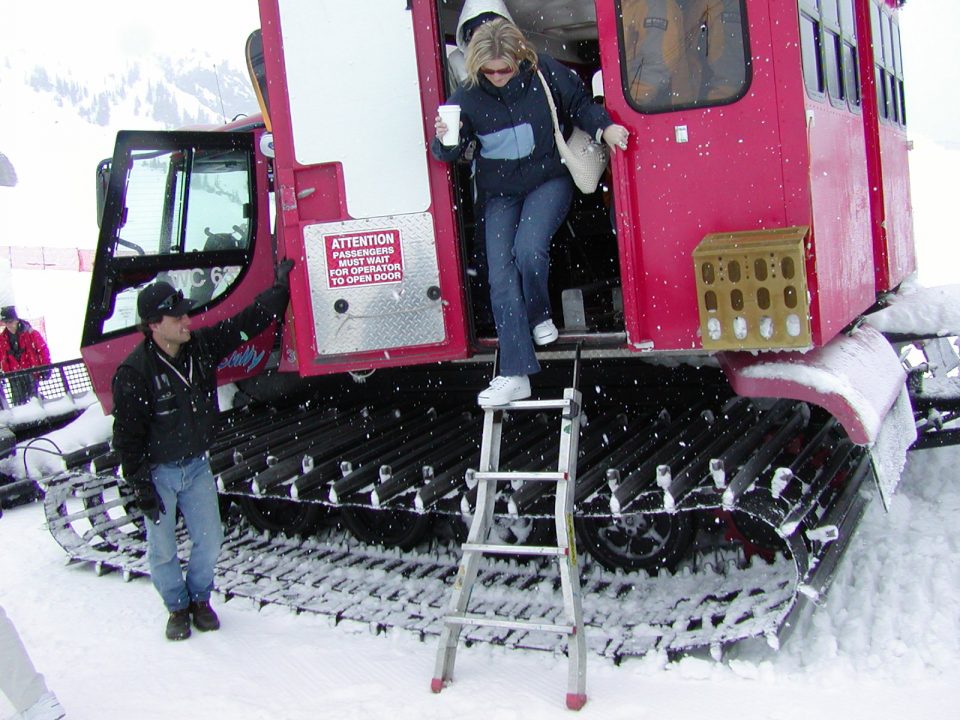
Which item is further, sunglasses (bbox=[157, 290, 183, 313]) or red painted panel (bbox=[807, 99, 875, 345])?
sunglasses (bbox=[157, 290, 183, 313])

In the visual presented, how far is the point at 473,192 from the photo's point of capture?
17.4ft

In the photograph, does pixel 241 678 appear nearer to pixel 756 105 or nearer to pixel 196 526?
pixel 196 526

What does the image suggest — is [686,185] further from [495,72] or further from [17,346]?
[17,346]

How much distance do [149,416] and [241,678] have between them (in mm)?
1302

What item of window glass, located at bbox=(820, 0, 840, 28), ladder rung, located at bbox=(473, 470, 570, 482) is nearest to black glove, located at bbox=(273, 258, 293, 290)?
ladder rung, located at bbox=(473, 470, 570, 482)

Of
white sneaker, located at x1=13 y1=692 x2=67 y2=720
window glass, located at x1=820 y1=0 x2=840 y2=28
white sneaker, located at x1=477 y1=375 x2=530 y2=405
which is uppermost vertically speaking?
window glass, located at x1=820 y1=0 x2=840 y2=28

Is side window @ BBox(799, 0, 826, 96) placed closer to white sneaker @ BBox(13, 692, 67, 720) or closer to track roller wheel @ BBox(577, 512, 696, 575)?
track roller wheel @ BBox(577, 512, 696, 575)

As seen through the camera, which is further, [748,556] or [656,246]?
[748,556]

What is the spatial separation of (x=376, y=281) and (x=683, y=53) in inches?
72.5

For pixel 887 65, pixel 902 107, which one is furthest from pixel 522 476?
pixel 902 107

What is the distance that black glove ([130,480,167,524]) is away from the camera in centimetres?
451

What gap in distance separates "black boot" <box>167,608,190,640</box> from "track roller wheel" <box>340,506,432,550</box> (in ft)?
3.89

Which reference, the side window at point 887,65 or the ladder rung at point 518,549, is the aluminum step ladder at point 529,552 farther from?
the side window at point 887,65

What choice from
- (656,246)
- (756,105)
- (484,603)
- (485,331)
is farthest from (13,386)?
(756,105)
